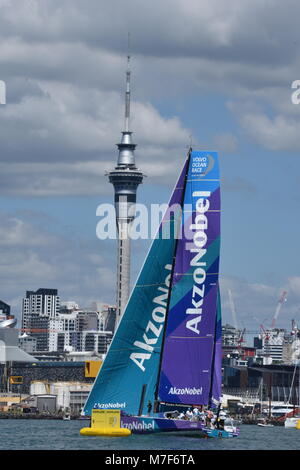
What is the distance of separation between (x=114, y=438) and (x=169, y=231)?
11.5 m

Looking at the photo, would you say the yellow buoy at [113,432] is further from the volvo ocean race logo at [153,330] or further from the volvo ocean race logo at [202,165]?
the volvo ocean race logo at [202,165]

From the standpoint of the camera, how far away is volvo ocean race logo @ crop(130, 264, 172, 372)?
7125 cm

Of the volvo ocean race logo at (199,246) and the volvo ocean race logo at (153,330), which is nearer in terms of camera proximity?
the volvo ocean race logo at (199,246)

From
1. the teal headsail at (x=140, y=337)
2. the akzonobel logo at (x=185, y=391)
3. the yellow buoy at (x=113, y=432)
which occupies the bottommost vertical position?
the yellow buoy at (x=113, y=432)

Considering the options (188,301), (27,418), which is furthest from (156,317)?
(27,418)

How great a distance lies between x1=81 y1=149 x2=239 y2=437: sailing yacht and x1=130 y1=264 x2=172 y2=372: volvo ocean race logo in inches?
2.2

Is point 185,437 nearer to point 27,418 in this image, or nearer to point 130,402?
point 130,402

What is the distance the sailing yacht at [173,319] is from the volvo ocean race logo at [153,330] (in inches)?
2.2

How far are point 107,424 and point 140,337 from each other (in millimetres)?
5048

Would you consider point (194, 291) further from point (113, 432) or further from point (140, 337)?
point (113, 432)

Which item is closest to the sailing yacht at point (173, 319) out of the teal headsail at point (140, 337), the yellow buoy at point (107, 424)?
the teal headsail at point (140, 337)

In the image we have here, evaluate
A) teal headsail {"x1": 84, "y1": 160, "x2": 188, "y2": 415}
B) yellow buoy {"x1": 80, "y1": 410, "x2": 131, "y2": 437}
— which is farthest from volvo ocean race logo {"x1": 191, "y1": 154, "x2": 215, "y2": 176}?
yellow buoy {"x1": 80, "y1": 410, "x2": 131, "y2": 437}

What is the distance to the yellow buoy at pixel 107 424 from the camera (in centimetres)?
6975
